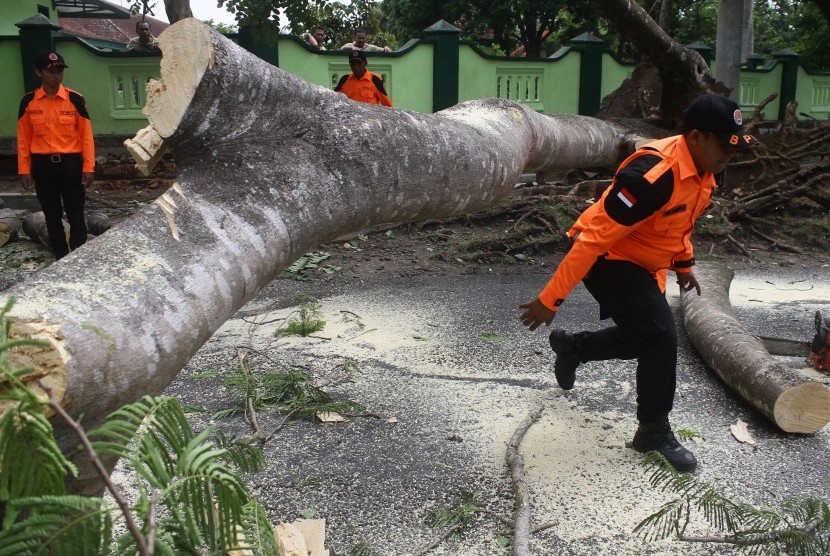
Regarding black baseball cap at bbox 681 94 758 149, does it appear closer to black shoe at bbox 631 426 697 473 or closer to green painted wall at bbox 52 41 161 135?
black shoe at bbox 631 426 697 473

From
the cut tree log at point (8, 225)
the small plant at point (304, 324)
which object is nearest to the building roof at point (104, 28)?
the cut tree log at point (8, 225)

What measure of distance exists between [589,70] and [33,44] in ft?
27.0

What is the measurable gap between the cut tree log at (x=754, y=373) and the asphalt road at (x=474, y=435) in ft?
0.33

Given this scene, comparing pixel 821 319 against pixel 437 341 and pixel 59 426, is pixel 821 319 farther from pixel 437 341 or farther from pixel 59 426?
pixel 59 426

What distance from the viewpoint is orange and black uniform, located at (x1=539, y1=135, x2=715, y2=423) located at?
2.75m

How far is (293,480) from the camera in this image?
282 centimetres

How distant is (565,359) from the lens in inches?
137

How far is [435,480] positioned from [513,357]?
4.80ft

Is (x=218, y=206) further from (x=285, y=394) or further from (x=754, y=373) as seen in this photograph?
(x=754, y=373)

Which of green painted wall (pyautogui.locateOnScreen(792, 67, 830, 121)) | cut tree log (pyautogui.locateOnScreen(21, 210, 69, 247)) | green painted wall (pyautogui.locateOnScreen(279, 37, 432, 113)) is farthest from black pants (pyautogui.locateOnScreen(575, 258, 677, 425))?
green painted wall (pyautogui.locateOnScreen(792, 67, 830, 121))

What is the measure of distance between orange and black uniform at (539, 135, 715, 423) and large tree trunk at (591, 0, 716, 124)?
13.2ft

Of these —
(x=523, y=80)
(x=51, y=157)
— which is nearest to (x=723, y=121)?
(x=51, y=157)

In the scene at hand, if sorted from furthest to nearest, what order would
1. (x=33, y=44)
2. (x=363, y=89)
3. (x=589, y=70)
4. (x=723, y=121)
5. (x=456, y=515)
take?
(x=589, y=70)
(x=33, y=44)
(x=363, y=89)
(x=723, y=121)
(x=456, y=515)

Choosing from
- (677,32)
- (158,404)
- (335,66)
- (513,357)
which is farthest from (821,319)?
(677,32)
